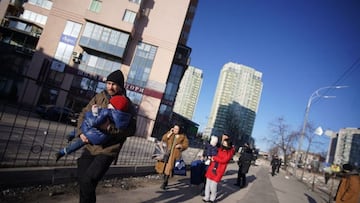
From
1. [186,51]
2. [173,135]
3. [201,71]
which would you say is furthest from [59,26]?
[201,71]

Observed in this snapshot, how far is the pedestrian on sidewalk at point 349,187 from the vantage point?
5183 millimetres

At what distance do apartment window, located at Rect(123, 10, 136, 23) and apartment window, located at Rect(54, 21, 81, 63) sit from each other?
6.50 metres

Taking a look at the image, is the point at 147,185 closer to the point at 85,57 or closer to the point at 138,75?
the point at 138,75

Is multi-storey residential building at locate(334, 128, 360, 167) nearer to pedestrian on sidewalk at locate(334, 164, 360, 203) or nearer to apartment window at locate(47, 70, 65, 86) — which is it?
apartment window at locate(47, 70, 65, 86)

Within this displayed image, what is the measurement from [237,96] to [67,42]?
369 feet

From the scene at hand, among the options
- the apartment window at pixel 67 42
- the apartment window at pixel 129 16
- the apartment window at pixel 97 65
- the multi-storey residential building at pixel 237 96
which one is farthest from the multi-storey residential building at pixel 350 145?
the apartment window at pixel 67 42

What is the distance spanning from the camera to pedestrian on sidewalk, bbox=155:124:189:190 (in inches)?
236

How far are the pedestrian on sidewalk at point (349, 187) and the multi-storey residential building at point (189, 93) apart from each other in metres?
119

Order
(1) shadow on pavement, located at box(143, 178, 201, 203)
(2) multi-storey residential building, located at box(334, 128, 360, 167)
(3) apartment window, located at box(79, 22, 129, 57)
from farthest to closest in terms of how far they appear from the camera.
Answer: (2) multi-storey residential building, located at box(334, 128, 360, 167)
(3) apartment window, located at box(79, 22, 129, 57)
(1) shadow on pavement, located at box(143, 178, 201, 203)

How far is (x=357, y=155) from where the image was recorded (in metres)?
98.0

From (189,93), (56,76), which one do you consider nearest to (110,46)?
(56,76)

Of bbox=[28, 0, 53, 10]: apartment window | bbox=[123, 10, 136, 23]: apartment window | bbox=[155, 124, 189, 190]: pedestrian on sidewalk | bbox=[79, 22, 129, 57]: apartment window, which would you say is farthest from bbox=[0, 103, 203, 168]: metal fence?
bbox=[28, 0, 53, 10]: apartment window

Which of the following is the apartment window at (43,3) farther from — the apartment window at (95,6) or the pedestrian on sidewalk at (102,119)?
the pedestrian on sidewalk at (102,119)

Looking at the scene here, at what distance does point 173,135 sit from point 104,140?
3.58 metres
